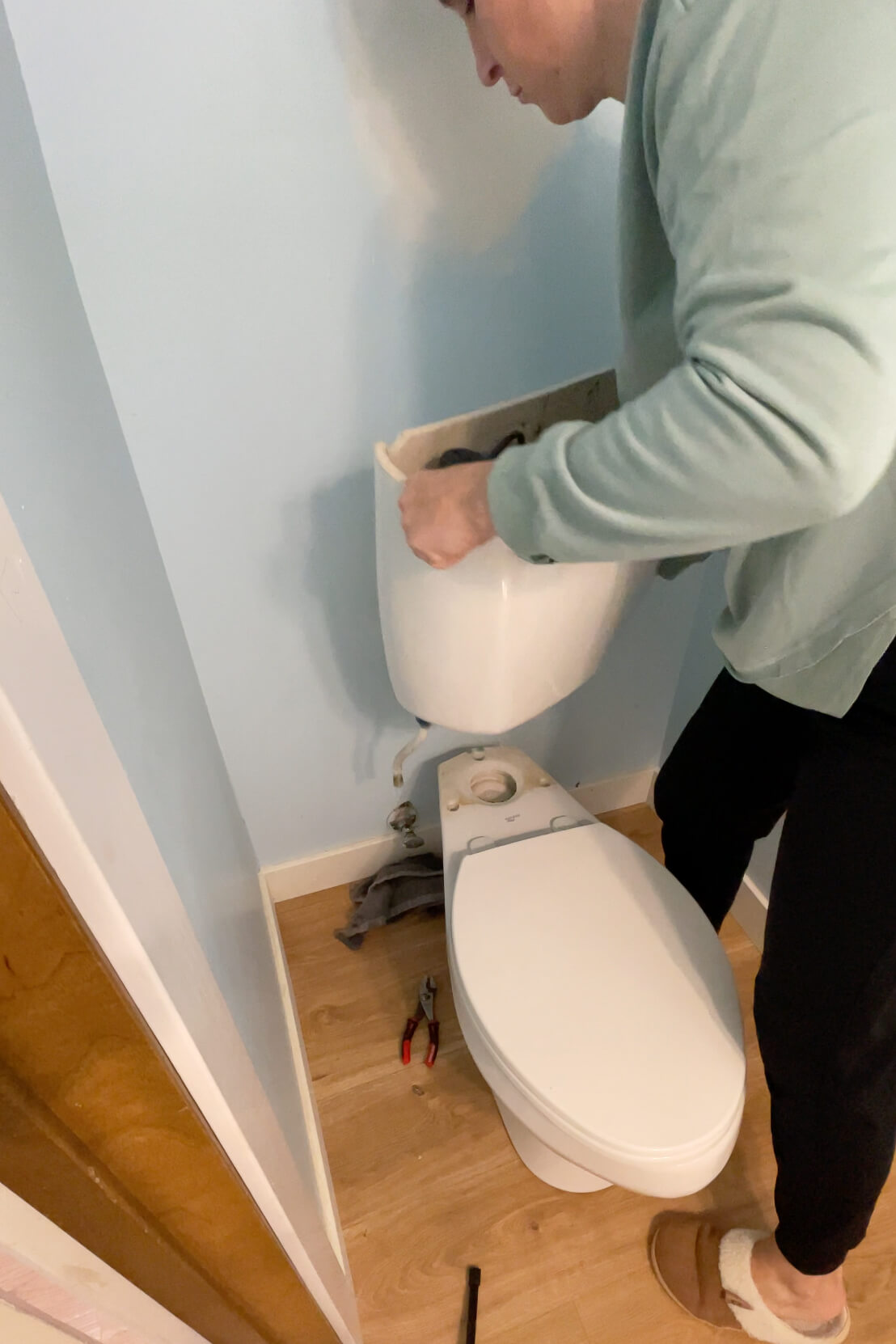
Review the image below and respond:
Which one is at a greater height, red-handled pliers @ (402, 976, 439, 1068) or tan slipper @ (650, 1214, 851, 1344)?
tan slipper @ (650, 1214, 851, 1344)

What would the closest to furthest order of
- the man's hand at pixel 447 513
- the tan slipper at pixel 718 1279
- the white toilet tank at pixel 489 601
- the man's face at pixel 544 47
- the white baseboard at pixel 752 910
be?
the man's face at pixel 544 47 < the man's hand at pixel 447 513 < the white toilet tank at pixel 489 601 < the tan slipper at pixel 718 1279 < the white baseboard at pixel 752 910

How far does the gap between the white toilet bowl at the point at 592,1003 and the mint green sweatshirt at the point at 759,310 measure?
506mm

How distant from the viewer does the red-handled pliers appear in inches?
45.4

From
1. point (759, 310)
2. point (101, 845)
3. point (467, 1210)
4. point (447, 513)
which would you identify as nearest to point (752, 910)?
point (467, 1210)

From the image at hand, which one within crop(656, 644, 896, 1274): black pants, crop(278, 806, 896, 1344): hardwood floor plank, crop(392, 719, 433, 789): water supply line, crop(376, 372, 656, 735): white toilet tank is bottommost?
crop(278, 806, 896, 1344): hardwood floor plank

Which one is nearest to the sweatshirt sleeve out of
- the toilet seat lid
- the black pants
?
the black pants

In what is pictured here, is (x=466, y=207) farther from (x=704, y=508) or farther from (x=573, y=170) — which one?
(x=704, y=508)

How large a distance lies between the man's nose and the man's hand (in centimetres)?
30

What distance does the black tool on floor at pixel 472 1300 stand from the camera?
0.92 meters

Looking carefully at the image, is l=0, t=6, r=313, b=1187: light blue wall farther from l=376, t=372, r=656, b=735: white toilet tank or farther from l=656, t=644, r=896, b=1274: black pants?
l=656, t=644, r=896, b=1274: black pants

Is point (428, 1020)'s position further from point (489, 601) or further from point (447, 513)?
point (447, 513)

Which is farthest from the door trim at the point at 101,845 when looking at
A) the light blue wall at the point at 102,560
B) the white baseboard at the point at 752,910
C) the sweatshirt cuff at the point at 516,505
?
the white baseboard at the point at 752,910

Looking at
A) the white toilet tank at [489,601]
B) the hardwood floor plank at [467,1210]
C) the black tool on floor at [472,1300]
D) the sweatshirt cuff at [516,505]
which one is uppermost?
the sweatshirt cuff at [516,505]

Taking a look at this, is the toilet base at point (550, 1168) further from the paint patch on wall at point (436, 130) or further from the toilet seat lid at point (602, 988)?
the paint patch on wall at point (436, 130)
